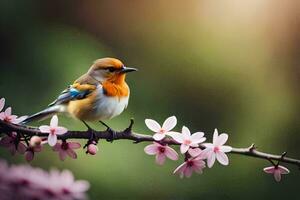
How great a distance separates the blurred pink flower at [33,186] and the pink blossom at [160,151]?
0.15 metres

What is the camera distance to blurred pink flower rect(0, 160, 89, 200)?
27.5 inches

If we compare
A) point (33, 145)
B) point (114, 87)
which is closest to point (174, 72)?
point (114, 87)

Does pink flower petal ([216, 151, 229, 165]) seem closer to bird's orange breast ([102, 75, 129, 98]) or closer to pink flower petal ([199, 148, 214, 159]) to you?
pink flower petal ([199, 148, 214, 159])

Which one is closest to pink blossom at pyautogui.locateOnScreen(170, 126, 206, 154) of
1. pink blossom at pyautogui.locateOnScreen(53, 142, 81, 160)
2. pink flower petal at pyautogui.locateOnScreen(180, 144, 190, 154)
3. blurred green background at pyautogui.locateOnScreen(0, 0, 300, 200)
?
pink flower petal at pyautogui.locateOnScreen(180, 144, 190, 154)

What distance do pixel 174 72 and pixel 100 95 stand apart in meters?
0.52

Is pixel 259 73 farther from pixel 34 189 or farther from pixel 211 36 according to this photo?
pixel 34 189

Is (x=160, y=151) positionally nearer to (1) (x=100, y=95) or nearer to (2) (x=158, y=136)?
(2) (x=158, y=136)

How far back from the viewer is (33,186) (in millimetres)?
728

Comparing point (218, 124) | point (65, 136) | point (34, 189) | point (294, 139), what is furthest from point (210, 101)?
point (34, 189)

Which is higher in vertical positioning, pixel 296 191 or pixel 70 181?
pixel 296 191

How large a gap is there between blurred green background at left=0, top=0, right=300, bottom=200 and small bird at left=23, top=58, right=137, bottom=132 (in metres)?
0.28

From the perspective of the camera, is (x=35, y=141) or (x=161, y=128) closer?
(x=35, y=141)

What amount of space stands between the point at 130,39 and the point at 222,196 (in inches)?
15.1

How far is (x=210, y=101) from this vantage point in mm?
1562
